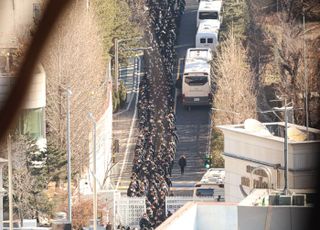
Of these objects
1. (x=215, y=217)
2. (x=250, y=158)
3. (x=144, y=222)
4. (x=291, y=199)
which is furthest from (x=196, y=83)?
(x=291, y=199)

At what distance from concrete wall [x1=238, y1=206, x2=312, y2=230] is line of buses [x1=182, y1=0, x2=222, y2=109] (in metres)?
17.8

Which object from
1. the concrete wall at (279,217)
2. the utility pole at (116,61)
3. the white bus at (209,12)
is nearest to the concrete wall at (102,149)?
the utility pole at (116,61)

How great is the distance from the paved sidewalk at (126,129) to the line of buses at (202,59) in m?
0.84

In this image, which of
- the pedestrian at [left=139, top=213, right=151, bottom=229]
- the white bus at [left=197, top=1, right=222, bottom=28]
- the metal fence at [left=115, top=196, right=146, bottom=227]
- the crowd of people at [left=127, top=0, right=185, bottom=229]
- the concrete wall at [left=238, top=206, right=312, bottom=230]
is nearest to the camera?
the concrete wall at [left=238, top=206, right=312, bottom=230]

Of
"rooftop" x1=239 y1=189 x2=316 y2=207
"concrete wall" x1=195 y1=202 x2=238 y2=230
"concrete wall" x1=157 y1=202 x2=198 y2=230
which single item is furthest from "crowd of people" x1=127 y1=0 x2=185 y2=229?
"rooftop" x1=239 y1=189 x2=316 y2=207

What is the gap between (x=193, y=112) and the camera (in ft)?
78.8

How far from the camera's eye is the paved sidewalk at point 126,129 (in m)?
19.6

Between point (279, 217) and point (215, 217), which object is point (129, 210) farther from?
point (279, 217)

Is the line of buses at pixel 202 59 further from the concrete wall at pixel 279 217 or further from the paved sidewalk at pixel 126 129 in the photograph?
the concrete wall at pixel 279 217

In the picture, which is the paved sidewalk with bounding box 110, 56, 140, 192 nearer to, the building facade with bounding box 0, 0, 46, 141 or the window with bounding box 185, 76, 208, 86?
the window with bounding box 185, 76, 208, 86

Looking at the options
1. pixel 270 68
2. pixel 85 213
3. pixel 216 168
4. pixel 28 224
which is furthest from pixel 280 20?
pixel 28 224

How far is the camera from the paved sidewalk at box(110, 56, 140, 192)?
1959 centimetres

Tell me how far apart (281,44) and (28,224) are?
41.3 ft

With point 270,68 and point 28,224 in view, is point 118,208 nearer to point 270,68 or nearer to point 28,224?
point 28,224
